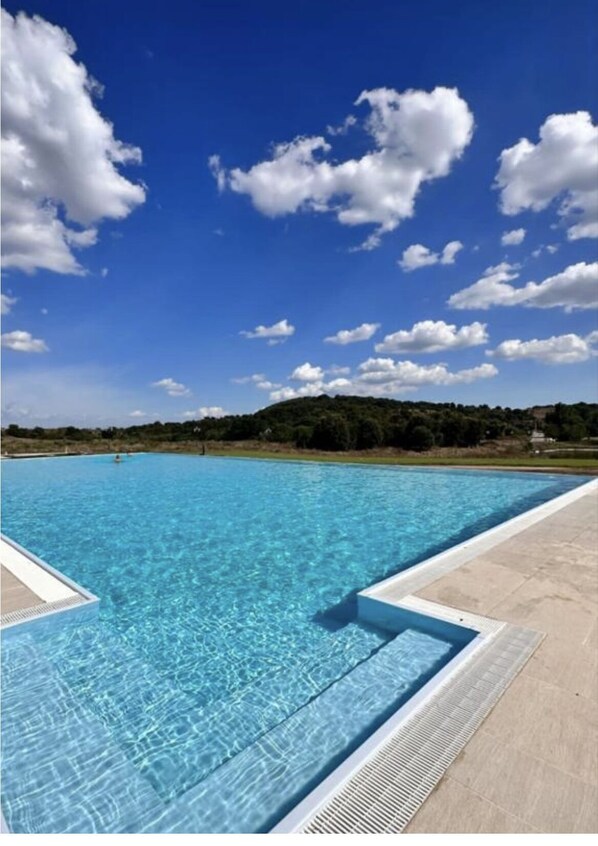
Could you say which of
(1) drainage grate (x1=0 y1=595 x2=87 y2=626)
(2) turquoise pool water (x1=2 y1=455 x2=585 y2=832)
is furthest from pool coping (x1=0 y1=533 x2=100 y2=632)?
(2) turquoise pool water (x1=2 y1=455 x2=585 y2=832)

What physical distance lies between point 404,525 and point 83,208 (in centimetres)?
1039

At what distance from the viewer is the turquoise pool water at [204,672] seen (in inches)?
80.9

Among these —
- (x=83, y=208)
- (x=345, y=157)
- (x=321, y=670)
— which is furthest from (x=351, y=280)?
(x=321, y=670)

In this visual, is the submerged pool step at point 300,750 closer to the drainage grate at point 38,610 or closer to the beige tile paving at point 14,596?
the drainage grate at point 38,610

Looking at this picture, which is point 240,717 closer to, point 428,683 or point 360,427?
point 428,683

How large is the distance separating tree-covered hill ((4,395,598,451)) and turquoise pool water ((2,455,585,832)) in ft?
68.3

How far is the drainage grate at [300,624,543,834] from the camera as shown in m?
1.60

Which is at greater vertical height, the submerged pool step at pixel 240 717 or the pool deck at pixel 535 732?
the pool deck at pixel 535 732

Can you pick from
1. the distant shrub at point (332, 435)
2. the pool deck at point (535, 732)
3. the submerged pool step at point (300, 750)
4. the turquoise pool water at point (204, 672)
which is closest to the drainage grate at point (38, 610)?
the turquoise pool water at point (204, 672)

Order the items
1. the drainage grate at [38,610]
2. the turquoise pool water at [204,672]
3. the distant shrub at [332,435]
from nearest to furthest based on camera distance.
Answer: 1. the turquoise pool water at [204,672]
2. the drainage grate at [38,610]
3. the distant shrub at [332,435]

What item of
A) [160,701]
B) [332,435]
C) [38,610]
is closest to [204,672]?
[160,701]

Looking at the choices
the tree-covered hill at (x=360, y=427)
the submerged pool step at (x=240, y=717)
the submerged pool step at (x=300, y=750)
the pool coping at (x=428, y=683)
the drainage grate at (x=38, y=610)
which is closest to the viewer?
the pool coping at (x=428, y=683)

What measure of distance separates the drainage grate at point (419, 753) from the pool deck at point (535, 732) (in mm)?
50

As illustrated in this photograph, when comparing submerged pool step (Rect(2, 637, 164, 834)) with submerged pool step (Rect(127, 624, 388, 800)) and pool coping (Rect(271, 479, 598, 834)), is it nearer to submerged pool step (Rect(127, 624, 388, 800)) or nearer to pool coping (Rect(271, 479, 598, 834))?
submerged pool step (Rect(127, 624, 388, 800))
